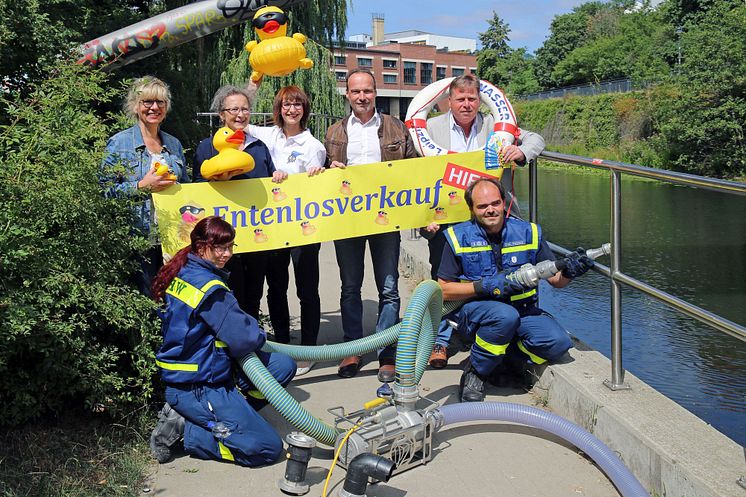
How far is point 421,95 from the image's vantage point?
18.2 ft

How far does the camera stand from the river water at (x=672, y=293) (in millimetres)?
6828

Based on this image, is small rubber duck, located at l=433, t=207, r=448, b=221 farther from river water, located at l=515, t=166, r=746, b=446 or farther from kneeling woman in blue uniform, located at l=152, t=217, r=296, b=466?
kneeling woman in blue uniform, located at l=152, t=217, r=296, b=466

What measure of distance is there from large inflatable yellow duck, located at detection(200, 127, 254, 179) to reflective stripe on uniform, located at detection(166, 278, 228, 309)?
99 centimetres

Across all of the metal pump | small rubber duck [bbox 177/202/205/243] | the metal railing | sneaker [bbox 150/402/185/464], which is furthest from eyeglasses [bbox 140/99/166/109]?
the metal railing

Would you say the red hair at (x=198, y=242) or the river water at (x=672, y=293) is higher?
the red hair at (x=198, y=242)

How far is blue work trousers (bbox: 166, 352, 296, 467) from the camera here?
3645 mm

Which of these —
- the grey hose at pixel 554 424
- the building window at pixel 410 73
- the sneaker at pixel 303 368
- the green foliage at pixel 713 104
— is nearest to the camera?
the grey hose at pixel 554 424

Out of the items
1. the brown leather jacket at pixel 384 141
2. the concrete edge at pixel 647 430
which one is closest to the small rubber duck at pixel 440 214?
the brown leather jacket at pixel 384 141

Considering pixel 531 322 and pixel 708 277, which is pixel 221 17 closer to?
pixel 531 322

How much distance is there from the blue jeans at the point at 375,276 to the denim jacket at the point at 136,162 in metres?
1.16

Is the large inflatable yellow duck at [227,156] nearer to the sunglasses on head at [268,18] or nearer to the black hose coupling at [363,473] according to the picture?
the sunglasses on head at [268,18]

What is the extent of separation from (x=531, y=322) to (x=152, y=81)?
2593mm

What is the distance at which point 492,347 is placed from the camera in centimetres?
429

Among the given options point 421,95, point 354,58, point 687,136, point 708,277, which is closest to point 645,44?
point 354,58
